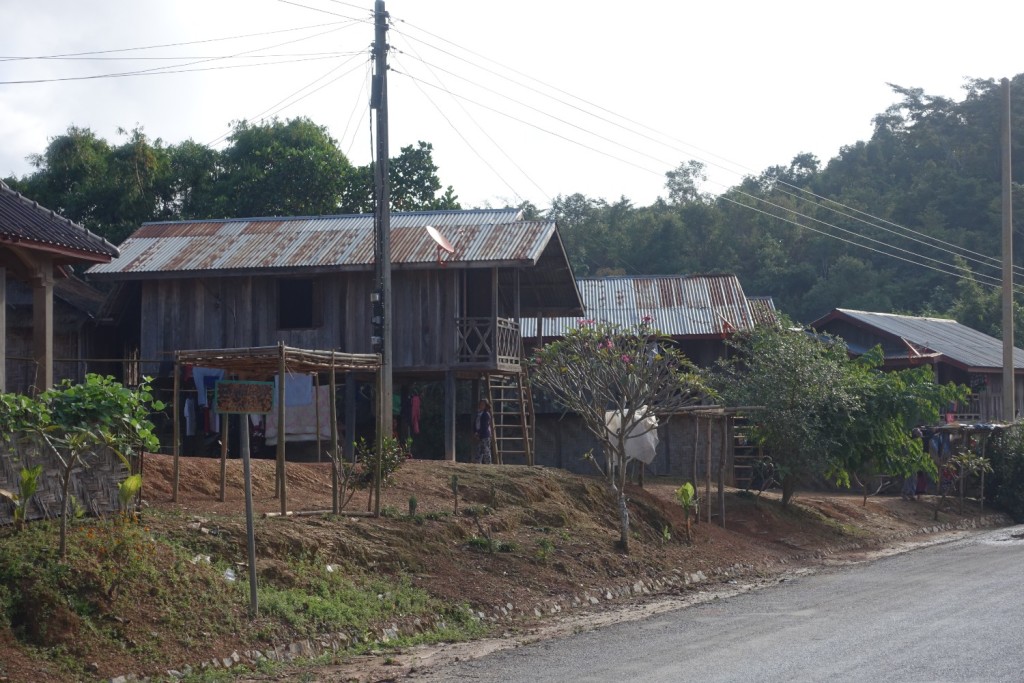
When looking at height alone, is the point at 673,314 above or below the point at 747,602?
above

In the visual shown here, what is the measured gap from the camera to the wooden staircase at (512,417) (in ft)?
78.3

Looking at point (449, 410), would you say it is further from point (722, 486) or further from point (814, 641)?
point (814, 641)

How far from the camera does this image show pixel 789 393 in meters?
22.0

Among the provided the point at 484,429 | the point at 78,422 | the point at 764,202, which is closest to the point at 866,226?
the point at 764,202

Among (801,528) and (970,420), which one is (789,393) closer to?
(801,528)

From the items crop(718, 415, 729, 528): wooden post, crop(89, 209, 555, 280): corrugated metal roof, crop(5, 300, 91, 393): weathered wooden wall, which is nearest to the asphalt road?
crop(718, 415, 729, 528): wooden post

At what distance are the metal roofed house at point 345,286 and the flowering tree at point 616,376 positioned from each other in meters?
4.52

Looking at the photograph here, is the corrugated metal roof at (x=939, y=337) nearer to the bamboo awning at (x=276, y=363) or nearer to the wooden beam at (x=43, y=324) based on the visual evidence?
the bamboo awning at (x=276, y=363)

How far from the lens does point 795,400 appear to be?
22.0m

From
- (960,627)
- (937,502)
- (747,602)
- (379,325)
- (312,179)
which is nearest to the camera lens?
(960,627)

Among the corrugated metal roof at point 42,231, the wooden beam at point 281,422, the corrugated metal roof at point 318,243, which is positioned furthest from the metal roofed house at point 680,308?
the wooden beam at point 281,422

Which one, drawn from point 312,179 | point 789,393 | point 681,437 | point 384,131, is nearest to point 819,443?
point 789,393

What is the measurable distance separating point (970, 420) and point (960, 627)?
24203 mm

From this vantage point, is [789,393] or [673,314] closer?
[789,393]
